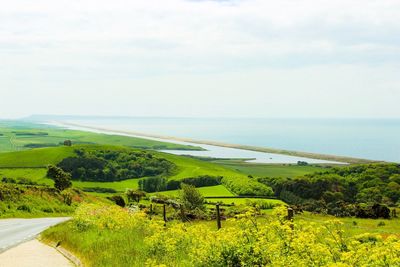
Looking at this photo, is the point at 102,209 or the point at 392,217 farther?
the point at 392,217

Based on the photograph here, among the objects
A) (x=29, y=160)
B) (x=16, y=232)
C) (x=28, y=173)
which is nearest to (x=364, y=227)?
(x=16, y=232)

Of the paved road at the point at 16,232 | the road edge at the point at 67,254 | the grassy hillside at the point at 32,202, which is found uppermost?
the road edge at the point at 67,254

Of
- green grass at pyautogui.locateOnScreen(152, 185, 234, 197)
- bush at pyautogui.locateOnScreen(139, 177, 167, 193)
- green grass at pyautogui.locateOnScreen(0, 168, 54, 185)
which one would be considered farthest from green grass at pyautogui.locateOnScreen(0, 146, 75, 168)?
green grass at pyautogui.locateOnScreen(152, 185, 234, 197)

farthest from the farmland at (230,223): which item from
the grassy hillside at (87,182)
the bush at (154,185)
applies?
the grassy hillside at (87,182)

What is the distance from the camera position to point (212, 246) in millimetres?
13828

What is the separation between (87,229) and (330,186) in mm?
112242

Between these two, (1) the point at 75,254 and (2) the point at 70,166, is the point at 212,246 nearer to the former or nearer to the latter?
(1) the point at 75,254

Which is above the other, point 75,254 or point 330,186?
point 75,254

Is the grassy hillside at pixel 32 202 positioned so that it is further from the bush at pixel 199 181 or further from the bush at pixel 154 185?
the bush at pixel 199 181

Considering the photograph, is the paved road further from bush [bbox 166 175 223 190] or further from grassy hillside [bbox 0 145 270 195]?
Answer: bush [bbox 166 175 223 190]

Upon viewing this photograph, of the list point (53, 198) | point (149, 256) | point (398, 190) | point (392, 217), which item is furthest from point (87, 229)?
point (398, 190)

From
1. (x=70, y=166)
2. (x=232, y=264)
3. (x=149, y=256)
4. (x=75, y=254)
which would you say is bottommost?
(x=70, y=166)

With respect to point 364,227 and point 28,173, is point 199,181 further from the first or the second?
point 364,227

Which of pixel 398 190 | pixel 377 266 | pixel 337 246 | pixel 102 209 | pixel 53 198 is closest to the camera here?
pixel 377 266
